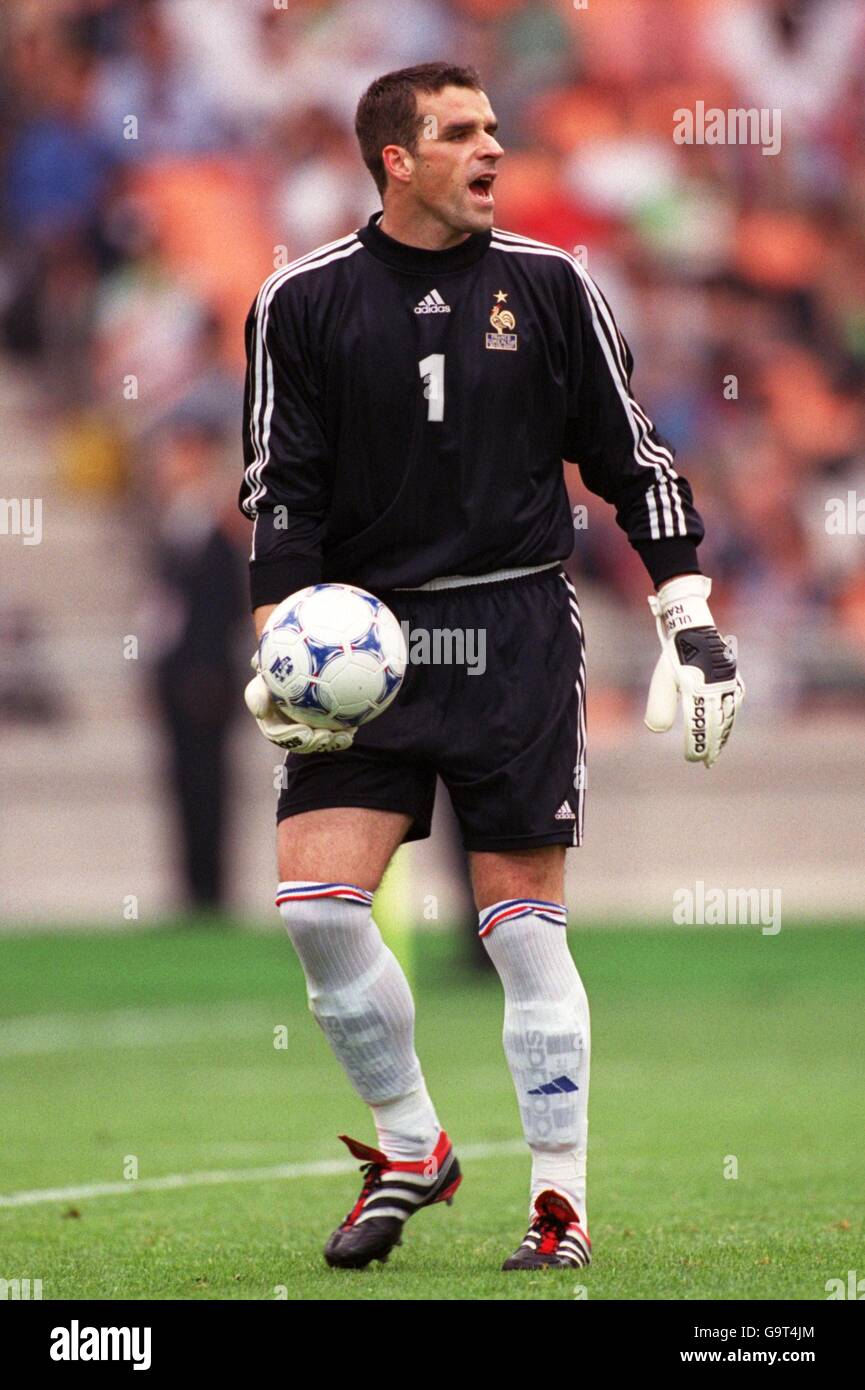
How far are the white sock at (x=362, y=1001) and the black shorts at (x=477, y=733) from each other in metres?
0.22

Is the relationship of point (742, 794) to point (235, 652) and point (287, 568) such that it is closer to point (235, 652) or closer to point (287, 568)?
point (235, 652)

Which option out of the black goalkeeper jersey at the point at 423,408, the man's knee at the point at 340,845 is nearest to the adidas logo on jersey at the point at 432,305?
the black goalkeeper jersey at the point at 423,408

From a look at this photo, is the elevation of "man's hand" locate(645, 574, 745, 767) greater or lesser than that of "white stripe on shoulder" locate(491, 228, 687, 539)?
lesser

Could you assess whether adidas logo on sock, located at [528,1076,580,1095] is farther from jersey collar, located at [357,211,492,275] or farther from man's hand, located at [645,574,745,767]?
jersey collar, located at [357,211,492,275]

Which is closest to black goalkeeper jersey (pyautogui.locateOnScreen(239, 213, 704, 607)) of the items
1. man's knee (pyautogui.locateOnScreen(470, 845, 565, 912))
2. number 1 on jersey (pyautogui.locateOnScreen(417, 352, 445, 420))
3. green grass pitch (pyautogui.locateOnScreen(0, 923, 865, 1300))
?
number 1 on jersey (pyautogui.locateOnScreen(417, 352, 445, 420))

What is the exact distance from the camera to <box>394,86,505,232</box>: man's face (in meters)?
5.07

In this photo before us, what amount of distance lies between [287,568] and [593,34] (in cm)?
1509

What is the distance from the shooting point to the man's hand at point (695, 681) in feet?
16.6

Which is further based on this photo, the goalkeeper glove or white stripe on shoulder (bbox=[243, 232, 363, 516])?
white stripe on shoulder (bbox=[243, 232, 363, 516])

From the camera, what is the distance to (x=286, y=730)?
5.02 m

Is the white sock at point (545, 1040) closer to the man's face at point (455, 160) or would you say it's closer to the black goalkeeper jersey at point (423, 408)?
the black goalkeeper jersey at point (423, 408)

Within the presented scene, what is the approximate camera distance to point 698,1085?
8.78 metres

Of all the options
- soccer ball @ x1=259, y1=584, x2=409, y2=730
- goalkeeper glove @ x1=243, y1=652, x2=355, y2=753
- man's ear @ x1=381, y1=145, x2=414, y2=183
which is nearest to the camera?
soccer ball @ x1=259, y1=584, x2=409, y2=730

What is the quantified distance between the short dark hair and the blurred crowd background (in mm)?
11425
